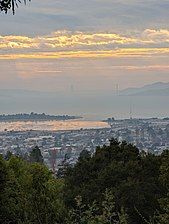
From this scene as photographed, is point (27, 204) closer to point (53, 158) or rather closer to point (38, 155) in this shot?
point (38, 155)

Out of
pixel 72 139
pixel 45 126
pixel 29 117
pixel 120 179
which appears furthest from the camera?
pixel 29 117

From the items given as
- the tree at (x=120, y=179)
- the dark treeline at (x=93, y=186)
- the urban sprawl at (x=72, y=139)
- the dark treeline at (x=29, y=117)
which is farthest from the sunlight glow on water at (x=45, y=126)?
the dark treeline at (x=93, y=186)

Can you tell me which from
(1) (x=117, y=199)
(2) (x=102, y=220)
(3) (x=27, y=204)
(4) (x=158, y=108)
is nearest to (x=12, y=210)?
(3) (x=27, y=204)

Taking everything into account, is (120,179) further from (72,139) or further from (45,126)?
(45,126)

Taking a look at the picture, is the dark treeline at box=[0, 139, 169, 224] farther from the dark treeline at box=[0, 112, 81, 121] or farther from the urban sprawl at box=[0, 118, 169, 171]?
the dark treeline at box=[0, 112, 81, 121]

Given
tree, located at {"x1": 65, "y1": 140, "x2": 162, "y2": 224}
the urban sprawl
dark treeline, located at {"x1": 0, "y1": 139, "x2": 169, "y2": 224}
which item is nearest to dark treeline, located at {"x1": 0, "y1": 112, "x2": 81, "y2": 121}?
the urban sprawl

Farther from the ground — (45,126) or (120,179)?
(120,179)

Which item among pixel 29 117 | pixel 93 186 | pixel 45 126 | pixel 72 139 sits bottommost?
pixel 72 139

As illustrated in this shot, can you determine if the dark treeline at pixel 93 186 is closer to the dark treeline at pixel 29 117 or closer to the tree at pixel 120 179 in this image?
the tree at pixel 120 179

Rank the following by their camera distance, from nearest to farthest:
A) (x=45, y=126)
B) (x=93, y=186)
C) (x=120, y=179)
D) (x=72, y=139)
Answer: (x=93, y=186), (x=120, y=179), (x=72, y=139), (x=45, y=126)

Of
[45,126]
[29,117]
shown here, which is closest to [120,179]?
[45,126]
